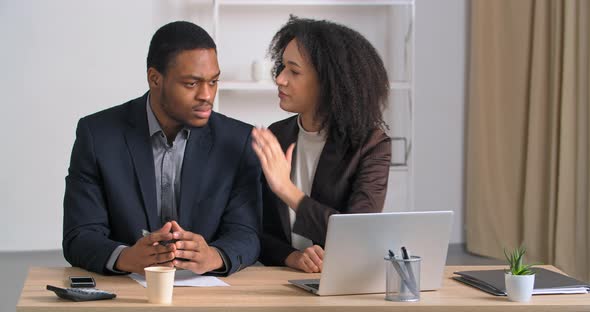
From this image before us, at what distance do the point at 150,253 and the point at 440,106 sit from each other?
Answer: 12.2ft

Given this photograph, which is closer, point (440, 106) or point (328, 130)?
point (328, 130)

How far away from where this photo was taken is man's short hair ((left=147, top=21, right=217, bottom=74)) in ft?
7.56

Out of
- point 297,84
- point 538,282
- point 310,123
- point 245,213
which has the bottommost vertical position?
point 538,282

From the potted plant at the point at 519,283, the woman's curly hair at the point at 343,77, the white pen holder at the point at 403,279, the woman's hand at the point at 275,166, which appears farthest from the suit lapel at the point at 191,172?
the potted plant at the point at 519,283

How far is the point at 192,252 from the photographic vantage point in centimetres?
209

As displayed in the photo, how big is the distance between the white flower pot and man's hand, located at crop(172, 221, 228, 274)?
0.68 m

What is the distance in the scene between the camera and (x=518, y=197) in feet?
16.9

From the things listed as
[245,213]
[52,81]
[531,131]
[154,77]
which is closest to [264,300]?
[245,213]

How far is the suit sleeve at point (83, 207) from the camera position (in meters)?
2.22

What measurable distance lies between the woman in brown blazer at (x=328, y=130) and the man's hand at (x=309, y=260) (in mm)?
91

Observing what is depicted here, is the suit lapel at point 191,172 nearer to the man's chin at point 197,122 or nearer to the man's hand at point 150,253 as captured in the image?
the man's chin at point 197,122

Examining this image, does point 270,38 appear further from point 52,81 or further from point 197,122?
point 197,122

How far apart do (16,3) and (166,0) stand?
0.86 metres

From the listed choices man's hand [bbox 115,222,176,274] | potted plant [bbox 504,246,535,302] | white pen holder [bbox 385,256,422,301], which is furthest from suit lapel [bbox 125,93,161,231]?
potted plant [bbox 504,246,535,302]
